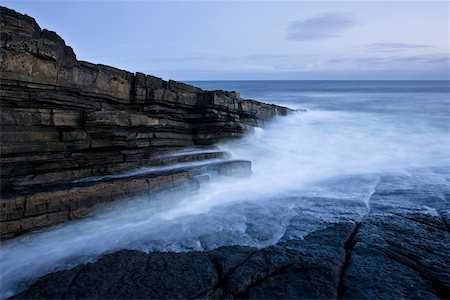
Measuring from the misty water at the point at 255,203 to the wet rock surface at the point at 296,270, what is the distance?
38 cm

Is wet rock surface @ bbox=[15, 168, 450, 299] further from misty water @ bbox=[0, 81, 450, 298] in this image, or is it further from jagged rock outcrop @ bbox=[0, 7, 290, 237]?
jagged rock outcrop @ bbox=[0, 7, 290, 237]

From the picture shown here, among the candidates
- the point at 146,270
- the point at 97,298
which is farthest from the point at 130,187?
the point at 97,298

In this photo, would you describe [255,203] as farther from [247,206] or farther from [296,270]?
[296,270]

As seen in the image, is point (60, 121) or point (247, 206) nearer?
point (60, 121)

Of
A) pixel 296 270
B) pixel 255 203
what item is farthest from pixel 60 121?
pixel 296 270

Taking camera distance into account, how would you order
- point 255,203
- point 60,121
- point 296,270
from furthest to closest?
point 255,203 → point 60,121 → point 296,270

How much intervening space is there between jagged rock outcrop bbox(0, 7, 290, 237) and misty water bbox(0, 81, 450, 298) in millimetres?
479

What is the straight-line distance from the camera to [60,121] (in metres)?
6.28

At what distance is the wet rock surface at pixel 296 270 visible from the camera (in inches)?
159

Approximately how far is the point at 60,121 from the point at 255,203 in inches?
159

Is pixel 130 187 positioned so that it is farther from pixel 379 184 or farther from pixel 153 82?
pixel 379 184

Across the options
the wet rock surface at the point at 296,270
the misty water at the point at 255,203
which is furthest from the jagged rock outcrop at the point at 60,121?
the wet rock surface at the point at 296,270

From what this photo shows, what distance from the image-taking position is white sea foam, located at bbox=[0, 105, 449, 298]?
5.29 m

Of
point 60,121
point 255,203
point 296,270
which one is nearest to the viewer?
point 296,270
